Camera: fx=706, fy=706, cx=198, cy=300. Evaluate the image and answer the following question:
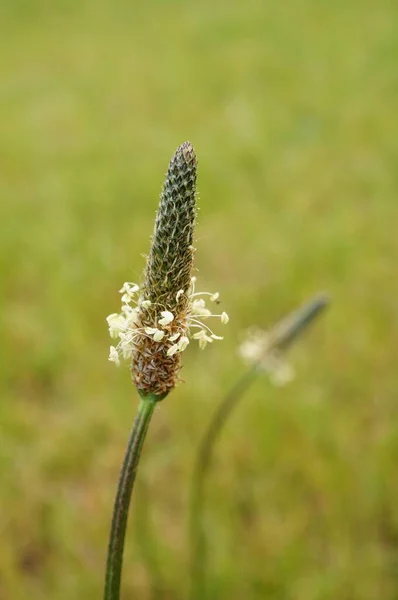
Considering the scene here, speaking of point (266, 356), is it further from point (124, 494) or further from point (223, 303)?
point (223, 303)

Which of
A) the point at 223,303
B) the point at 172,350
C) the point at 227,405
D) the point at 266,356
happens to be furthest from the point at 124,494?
the point at 223,303

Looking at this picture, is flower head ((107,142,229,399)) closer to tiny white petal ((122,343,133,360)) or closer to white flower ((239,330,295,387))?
tiny white petal ((122,343,133,360))

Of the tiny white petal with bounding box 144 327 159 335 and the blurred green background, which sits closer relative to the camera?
the tiny white petal with bounding box 144 327 159 335

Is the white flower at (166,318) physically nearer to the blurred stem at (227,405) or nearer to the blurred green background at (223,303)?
the blurred stem at (227,405)

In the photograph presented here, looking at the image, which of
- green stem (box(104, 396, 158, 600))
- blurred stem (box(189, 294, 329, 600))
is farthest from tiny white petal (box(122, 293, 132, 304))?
blurred stem (box(189, 294, 329, 600))

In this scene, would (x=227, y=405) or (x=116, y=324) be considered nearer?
(x=116, y=324)
